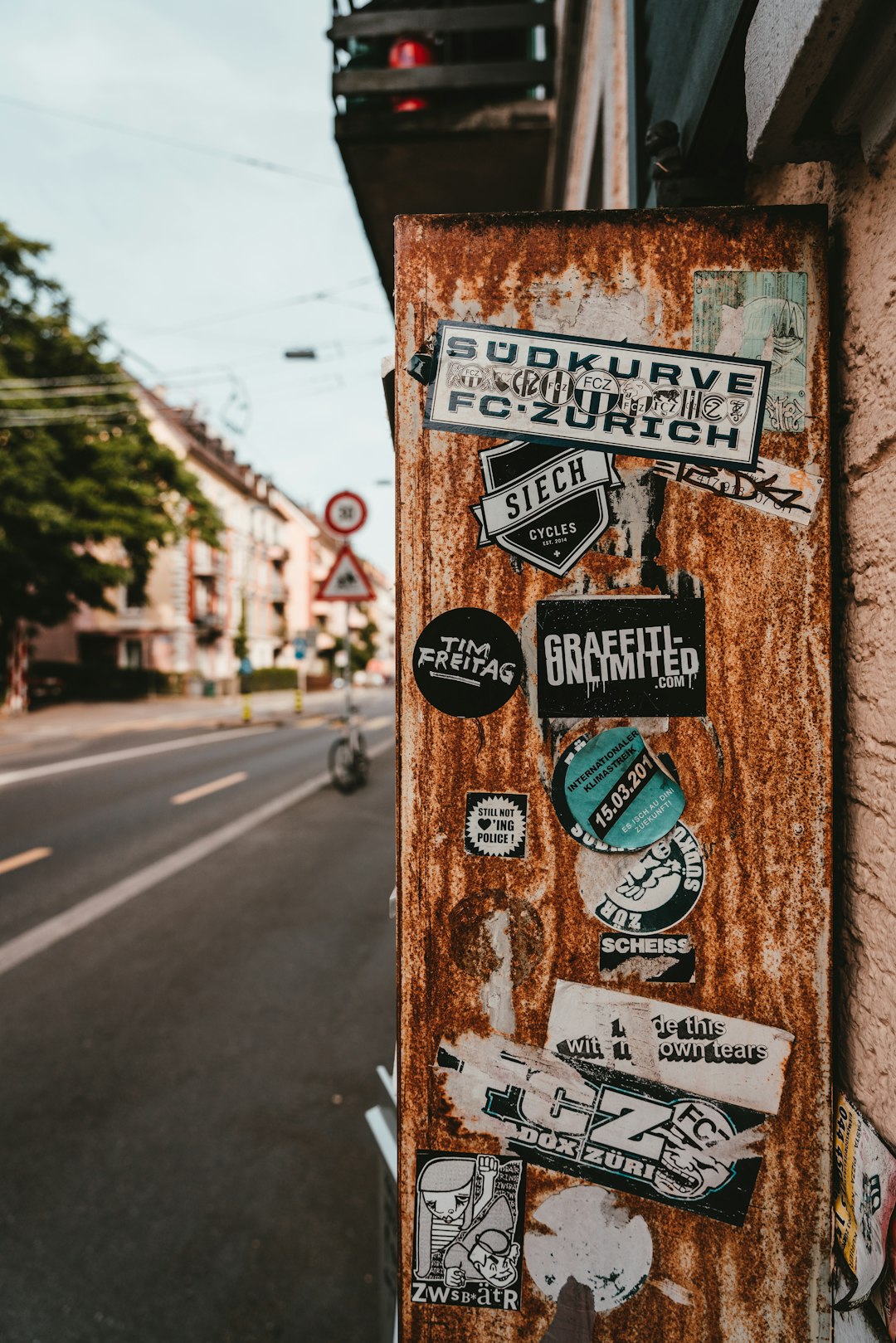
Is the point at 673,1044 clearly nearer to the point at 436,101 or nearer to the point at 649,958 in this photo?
the point at 649,958

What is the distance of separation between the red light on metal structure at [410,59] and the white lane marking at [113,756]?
983 cm

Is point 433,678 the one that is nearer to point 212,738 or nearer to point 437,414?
point 437,414

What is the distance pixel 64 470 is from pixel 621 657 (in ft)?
78.5

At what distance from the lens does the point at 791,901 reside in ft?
3.02

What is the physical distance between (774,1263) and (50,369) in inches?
933

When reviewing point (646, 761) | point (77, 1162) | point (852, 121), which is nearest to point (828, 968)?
point (646, 761)

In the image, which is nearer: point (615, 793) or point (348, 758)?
point (615, 793)

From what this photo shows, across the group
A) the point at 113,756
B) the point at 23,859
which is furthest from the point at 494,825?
the point at 113,756

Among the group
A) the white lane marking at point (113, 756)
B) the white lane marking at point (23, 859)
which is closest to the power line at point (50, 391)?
the white lane marking at point (113, 756)

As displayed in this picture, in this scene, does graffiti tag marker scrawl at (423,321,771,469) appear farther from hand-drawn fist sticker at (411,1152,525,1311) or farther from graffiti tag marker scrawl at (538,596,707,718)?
hand-drawn fist sticker at (411,1152,525,1311)

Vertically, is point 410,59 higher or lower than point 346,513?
higher

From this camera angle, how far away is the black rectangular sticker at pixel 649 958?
3.06ft

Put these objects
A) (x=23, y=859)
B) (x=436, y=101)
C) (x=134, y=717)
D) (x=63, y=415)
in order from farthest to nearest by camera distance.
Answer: (x=134, y=717) → (x=63, y=415) → (x=23, y=859) → (x=436, y=101)

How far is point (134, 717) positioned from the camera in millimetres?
23562
